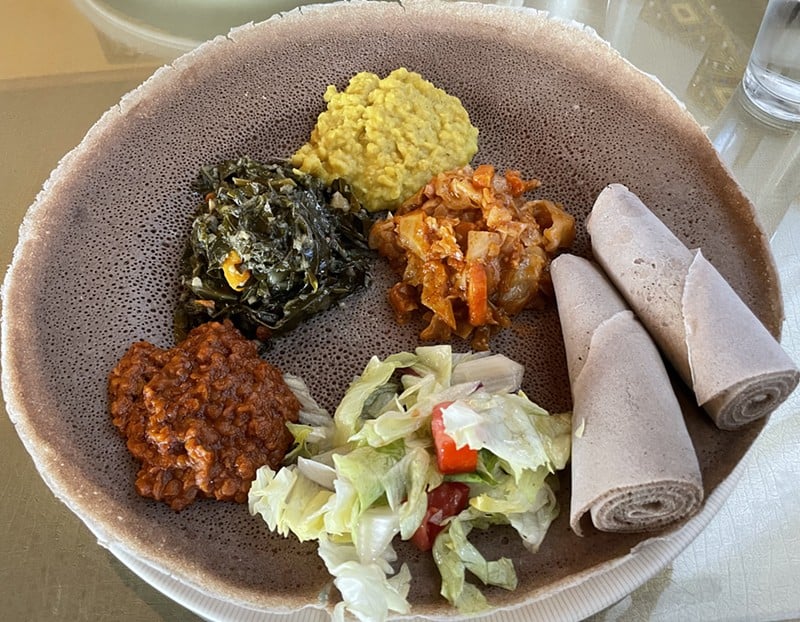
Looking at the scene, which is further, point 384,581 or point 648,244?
point 648,244

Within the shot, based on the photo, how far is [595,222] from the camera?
224cm

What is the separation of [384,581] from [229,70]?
73.5 inches

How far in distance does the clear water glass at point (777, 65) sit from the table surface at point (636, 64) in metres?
0.07

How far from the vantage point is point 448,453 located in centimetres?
175

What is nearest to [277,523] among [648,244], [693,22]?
[648,244]

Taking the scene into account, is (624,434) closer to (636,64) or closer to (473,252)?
(473,252)

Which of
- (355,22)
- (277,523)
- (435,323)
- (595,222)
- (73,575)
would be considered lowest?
(73,575)

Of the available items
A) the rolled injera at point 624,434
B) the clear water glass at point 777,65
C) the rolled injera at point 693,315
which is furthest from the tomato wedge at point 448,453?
the clear water glass at point 777,65

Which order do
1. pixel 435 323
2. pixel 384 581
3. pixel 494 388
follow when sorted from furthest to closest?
pixel 435 323
pixel 494 388
pixel 384 581

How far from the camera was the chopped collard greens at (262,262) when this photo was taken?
2.24 metres

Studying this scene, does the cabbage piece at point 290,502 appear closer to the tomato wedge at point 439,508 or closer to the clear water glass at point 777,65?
the tomato wedge at point 439,508

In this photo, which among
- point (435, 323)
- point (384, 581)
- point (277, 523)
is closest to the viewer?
point (384, 581)

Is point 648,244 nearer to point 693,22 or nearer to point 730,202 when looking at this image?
point 730,202

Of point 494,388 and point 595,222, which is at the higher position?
point 595,222
